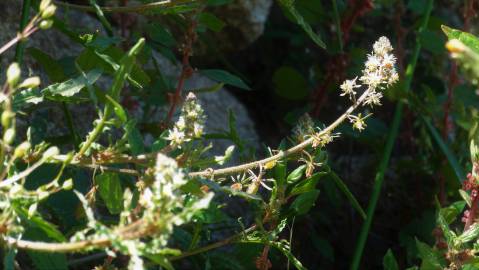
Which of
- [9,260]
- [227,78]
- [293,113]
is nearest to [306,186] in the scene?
[227,78]

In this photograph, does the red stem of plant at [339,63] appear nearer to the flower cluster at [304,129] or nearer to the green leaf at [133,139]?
the flower cluster at [304,129]

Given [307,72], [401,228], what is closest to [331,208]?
[401,228]

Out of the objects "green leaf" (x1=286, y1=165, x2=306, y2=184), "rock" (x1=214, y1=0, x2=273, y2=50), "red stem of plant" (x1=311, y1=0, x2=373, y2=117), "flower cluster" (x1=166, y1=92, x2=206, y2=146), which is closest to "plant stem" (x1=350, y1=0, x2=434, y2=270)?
"red stem of plant" (x1=311, y1=0, x2=373, y2=117)

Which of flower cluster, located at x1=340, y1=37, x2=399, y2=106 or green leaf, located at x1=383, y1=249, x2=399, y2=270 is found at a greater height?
flower cluster, located at x1=340, y1=37, x2=399, y2=106

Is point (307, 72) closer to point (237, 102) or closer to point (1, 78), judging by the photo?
point (237, 102)

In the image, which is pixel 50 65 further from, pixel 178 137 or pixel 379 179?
pixel 379 179

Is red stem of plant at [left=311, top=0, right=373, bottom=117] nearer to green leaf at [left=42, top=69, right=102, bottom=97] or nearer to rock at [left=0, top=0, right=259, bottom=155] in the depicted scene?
rock at [left=0, top=0, right=259, bottom=155]
